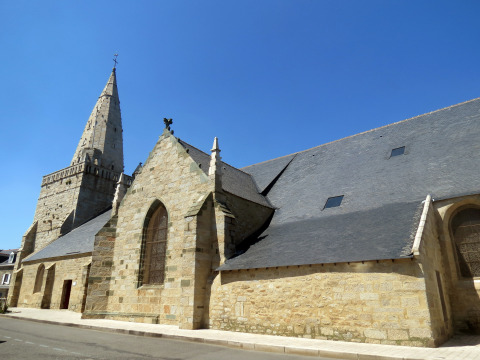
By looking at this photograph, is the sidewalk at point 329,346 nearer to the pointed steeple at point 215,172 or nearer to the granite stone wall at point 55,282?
the pointed steeple at point 215,172

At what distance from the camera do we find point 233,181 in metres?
15.0

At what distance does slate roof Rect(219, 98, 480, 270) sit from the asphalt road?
9.43 ft

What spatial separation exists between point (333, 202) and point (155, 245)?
7.31 metres

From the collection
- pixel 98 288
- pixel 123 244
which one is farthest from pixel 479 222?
pixel 98 288

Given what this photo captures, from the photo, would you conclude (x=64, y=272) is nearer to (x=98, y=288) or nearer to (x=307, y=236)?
(x=98, y=288)

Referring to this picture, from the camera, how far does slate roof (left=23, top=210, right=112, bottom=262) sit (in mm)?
20469

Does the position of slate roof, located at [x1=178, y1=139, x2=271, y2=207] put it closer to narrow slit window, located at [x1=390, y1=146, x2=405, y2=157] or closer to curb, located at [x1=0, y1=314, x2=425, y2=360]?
narrow slit window, located at [x1=390, y1=146, x2=405, y2=157]

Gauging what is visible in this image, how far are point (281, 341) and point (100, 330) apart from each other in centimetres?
641

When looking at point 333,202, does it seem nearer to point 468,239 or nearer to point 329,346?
point 468,239

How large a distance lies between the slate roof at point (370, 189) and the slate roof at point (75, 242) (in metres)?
12.2

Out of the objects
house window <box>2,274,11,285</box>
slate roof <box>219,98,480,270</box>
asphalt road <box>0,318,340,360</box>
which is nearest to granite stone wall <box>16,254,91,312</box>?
asphalt road <box>0,318,340,360</box>

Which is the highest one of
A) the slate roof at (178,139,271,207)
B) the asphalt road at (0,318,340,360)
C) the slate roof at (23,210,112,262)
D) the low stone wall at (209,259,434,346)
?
the slate roof at (178,139,271,207)

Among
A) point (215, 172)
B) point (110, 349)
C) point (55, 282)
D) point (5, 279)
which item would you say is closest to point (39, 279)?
point (55, 282)

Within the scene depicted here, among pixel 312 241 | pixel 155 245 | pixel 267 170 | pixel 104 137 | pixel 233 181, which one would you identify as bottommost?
pixel 312 241
